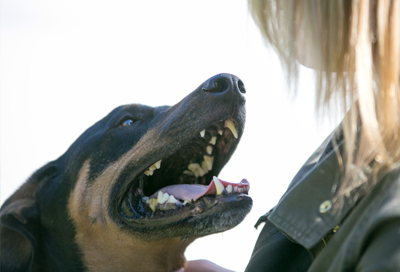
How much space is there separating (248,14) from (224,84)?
1012 millimetres

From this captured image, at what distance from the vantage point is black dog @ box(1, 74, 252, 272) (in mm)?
2867

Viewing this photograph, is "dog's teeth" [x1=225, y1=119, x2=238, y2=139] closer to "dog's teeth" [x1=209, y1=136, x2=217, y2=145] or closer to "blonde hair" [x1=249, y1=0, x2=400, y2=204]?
"dog's teeth" [x1=209, y1=136, x2=217, y2=145]

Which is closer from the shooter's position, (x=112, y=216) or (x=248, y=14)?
(x=248, y=14)

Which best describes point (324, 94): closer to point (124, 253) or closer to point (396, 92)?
point (396, 92)

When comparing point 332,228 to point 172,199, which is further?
point 172,199

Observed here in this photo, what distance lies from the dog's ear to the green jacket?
1778 millimetres

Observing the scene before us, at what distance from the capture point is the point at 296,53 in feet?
6.17

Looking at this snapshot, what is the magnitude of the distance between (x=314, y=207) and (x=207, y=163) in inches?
60.2

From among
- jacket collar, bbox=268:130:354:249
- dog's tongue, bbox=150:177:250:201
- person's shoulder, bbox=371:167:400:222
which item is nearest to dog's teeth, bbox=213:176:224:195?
dog's tongue, bbox=150:177:250:201

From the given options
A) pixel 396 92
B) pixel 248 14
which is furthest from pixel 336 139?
pixel 248 14

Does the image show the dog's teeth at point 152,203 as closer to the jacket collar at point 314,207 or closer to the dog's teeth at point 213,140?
the dog's teeth at point 213,140

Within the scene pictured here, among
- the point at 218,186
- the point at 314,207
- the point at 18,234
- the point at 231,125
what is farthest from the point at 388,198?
the point at 18,234

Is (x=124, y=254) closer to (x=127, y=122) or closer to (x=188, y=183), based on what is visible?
(x=188, y=183)

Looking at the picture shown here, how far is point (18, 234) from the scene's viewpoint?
309 centimetres
